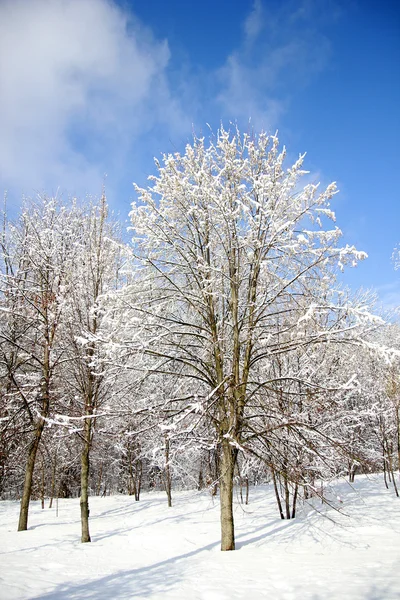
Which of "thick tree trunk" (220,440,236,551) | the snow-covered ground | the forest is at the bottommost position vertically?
the snow-covered ground


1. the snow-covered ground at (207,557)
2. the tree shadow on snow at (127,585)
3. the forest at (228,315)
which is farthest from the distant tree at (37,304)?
the tree shadow on snow at (127,585)

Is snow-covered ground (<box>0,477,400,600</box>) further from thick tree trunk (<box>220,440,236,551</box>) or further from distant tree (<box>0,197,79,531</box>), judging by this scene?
distant tree (<box>0,197,79,531</box>)

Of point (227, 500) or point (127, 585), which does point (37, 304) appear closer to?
point (227, 500)

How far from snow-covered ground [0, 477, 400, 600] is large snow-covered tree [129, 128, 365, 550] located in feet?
5.23

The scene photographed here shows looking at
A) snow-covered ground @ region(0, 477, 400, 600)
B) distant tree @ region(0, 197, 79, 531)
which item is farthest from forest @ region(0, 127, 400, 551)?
distant tree @ region(0, 197, 79, 531)

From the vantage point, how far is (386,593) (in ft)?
14.3

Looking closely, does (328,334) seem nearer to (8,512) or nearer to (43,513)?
(43,513)

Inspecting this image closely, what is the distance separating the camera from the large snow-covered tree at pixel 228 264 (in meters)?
7.46

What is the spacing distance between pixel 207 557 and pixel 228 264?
5918mm

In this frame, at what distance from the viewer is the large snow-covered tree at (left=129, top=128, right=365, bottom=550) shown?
24.5 feet

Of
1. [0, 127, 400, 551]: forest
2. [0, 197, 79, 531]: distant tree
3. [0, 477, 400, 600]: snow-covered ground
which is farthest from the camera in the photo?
[0, 197, 79, 531]: distant tree

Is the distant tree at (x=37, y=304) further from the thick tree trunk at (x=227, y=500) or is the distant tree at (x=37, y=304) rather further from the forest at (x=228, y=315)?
the thick tree trunk at (x=227, y=500)

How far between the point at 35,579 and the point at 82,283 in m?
7.33

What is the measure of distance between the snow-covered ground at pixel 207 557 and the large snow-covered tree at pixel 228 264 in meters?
1.59
